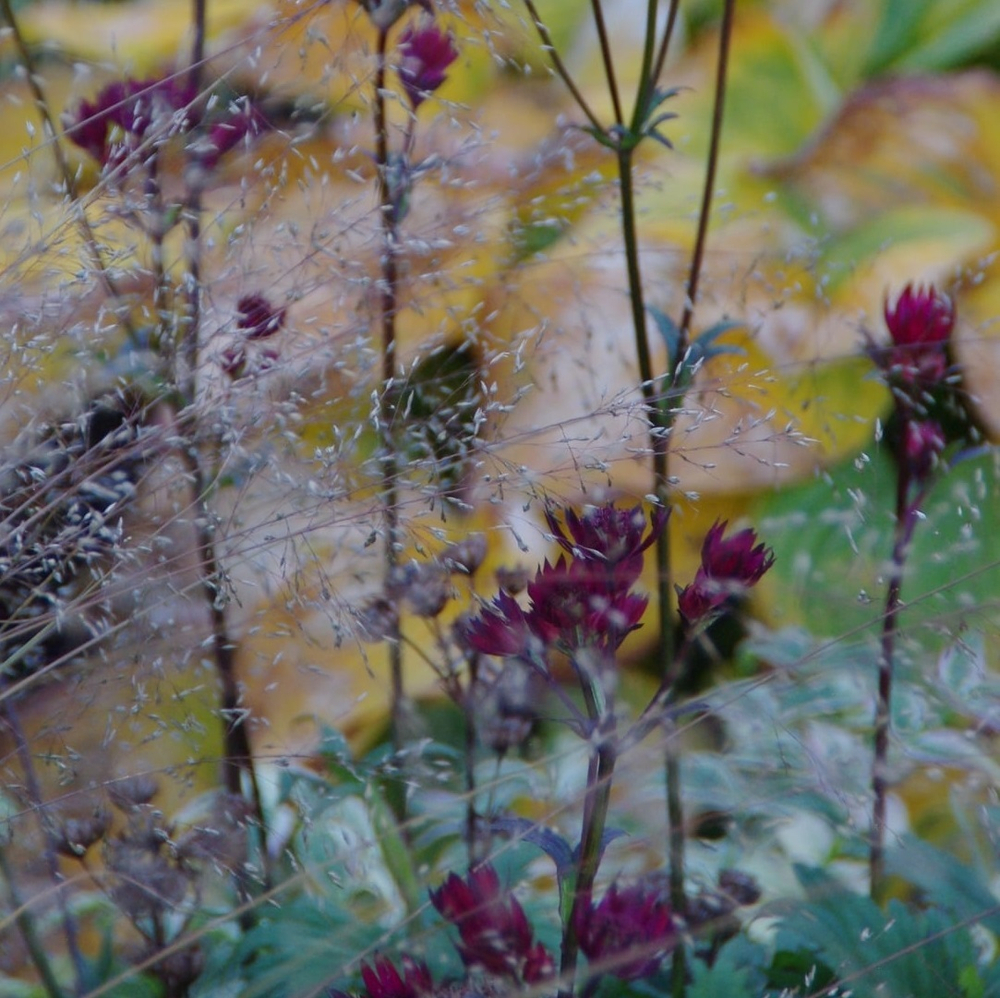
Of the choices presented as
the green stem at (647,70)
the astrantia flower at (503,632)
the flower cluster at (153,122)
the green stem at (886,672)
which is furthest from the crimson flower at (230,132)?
the green stem at (886,672)

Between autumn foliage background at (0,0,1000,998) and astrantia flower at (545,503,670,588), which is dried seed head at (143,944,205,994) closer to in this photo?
autumn foliage background at (0,0,1000,998)

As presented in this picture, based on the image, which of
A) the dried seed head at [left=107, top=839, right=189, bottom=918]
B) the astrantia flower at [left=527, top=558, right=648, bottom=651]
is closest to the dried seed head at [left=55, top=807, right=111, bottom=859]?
Answer: the dried seed head at [left=107, top=839, right=189, bottom=918]

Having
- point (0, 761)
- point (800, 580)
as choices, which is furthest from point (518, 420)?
point (0, 761)

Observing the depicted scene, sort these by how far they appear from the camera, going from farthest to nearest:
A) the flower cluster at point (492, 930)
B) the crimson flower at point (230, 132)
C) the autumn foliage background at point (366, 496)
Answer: the crimson flower at point (230, 132), the autumn foliage background at point (366, 496), the flower cluster at point (492, 930)

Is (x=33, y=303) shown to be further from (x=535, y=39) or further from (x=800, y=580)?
(x=800, y=580)

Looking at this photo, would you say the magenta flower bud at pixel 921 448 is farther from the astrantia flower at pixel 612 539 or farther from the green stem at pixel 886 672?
the astrantia flower at pixel 612 539

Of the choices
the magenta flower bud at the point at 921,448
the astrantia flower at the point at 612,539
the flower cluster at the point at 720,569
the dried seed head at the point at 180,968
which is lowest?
the dried seed head at the point at 180,968

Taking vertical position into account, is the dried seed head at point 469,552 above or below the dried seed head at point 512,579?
above

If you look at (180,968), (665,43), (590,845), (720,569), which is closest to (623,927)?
(590,845)
